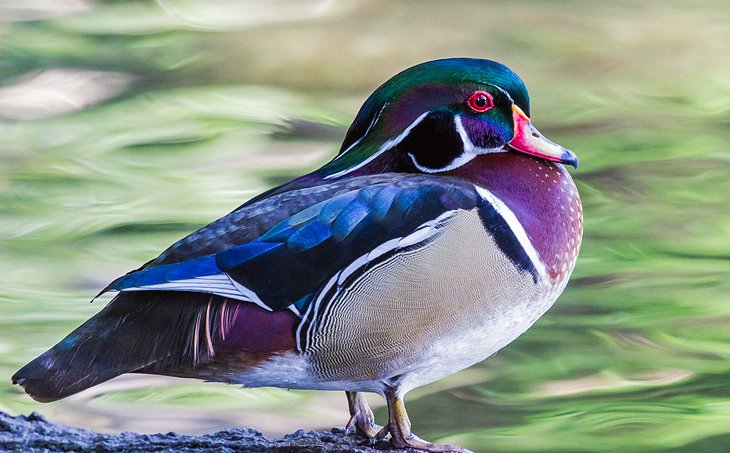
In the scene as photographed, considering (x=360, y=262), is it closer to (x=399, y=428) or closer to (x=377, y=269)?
(x=377, y=269)

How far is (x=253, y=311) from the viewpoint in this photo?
3078mm

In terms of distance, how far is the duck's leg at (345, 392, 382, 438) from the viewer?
11.6 ft

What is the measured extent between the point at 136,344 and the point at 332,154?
168 inches

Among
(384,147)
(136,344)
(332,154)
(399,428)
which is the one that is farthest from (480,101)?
(332,154)

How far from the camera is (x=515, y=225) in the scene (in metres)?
3.23

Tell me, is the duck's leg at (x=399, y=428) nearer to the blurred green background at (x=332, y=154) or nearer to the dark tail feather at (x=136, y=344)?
the dark tail feather at (x=136, y=344)

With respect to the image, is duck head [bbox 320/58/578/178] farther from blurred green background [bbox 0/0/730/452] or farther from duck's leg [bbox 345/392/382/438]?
blurred green background [bbox 0/0/730/452]

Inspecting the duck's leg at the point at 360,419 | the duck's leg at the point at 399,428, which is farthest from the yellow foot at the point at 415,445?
the duck's leg at the point at 360,419

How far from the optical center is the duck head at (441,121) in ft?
10.6

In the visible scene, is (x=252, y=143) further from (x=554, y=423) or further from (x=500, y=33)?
(x=554, y=423)

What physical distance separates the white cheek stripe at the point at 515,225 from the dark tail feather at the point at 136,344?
0.70m

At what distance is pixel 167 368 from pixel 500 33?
6.01 m

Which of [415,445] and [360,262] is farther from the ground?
[360,262]

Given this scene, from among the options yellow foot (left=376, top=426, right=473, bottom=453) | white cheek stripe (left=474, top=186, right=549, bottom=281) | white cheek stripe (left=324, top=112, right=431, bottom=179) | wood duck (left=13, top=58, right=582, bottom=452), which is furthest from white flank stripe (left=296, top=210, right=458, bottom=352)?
A: yellow foot (left=376, top=426, right=473, bottom=453)
